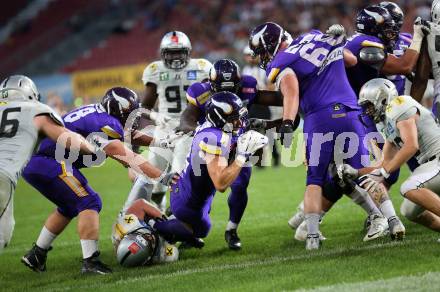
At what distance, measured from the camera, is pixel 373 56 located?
6719 mm

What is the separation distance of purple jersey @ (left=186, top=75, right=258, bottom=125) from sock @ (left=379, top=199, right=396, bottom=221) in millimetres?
1539

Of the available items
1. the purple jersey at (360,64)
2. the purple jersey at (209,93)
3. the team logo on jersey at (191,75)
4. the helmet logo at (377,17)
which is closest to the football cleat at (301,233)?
the purple jersey at (209,93)

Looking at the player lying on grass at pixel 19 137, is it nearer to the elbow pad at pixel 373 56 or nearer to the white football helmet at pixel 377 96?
the white football helmet at pixel 377 96

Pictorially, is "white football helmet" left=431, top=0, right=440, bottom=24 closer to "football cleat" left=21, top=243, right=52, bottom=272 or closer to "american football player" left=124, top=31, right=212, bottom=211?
"american football player" left=124, top=31, right=212, bottom=211

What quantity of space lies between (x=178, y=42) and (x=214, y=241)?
241 centimetres

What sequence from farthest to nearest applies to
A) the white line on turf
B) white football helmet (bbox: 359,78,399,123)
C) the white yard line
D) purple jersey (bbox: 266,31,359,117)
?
purple jersey (bbox: 266,31,359,117) < white football helmet (bbox: 359,78,399,123) < the white line on turf < the white yard line

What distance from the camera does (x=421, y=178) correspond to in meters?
5.74

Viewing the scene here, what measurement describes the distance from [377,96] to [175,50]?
319 cm

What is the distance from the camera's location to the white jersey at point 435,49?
22.6 feet

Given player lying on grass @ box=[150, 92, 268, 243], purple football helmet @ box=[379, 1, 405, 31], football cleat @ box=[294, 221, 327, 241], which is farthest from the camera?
purple football helmet @ box=[379, 1, 405, 31]

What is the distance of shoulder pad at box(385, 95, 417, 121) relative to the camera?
18.7 feet

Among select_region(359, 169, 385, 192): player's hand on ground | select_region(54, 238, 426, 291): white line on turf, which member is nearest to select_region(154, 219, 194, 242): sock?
select_region(54, 238, 426, 291): white line on turf

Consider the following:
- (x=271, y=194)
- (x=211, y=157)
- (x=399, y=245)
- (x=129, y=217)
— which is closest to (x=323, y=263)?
(x=399, y=245)

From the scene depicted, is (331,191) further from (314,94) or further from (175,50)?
(175,50)
